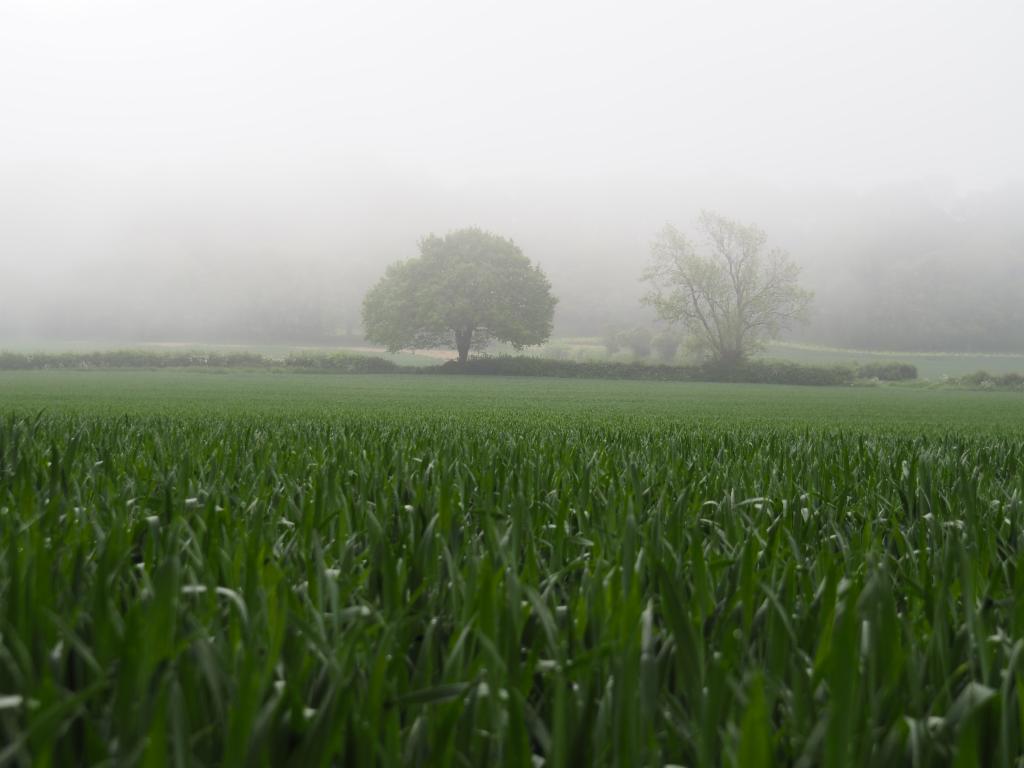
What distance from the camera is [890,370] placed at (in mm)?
56281

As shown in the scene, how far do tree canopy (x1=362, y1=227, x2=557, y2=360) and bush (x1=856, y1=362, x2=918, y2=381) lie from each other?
2478 centimetres

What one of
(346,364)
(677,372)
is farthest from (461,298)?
(677,372)

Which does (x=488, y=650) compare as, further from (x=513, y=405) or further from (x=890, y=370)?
(x=890, y=370)

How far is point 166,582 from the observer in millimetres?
809

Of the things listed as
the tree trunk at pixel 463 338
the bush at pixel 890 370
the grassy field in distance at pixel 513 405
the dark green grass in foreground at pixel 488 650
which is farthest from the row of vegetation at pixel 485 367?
the dark green grass in foreground at pixel 488 650

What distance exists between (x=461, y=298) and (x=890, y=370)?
32.1 meters

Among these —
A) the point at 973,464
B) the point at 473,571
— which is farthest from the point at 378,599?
the point at 973,464

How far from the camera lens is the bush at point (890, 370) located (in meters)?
55.3

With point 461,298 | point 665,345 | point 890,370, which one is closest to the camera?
point 890,370

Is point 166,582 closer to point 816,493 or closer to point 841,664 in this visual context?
point 841,664

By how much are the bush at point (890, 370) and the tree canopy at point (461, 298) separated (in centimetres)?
2478

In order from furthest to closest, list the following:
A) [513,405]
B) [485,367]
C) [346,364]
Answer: [485,367]
[346,364]
[513,405]

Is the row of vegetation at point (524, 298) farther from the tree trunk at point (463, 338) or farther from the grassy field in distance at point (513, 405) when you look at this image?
the grassy field in distance at point (513, 405)

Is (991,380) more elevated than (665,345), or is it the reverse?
(665,345)
